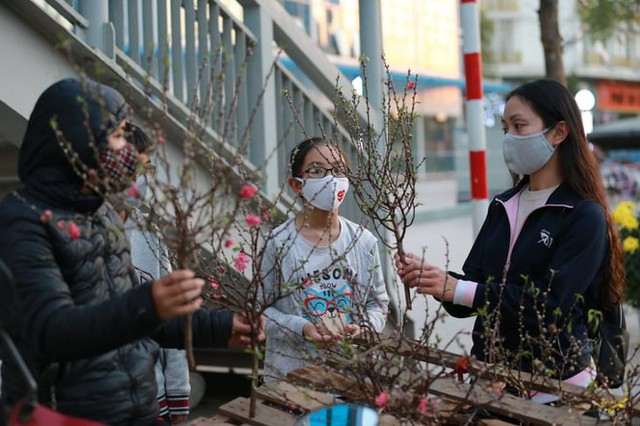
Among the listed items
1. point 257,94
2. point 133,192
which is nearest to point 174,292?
point 133,192

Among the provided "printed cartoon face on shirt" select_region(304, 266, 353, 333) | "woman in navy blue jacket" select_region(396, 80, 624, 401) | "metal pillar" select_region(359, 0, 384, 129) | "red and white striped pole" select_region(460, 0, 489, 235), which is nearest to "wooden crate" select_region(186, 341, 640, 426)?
"woman in navy blue jacket" select_region(396, 80, 624, 401)

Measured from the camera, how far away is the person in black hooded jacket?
74.0 inches

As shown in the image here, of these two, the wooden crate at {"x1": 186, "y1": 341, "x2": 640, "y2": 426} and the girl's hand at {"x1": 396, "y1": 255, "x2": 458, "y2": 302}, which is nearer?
the wooden crate at {"x1": 186, "y1": 341, "x2": 640, "y2": 426}

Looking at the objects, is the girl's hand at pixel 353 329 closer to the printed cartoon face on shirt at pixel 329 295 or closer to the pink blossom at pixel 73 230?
the printed cartoon face on shirt at pixel 329 295

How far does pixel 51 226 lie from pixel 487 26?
39.0m

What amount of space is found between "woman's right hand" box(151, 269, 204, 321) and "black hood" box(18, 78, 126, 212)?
0.35 meters

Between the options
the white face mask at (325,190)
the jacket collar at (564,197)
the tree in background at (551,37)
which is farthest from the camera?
the tree in background at (551,37)

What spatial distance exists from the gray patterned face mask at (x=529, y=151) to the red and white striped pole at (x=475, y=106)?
7.72 feet

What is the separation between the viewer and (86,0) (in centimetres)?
434

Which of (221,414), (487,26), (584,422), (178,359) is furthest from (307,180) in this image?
(487,26)

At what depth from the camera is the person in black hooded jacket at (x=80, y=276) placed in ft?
6.17

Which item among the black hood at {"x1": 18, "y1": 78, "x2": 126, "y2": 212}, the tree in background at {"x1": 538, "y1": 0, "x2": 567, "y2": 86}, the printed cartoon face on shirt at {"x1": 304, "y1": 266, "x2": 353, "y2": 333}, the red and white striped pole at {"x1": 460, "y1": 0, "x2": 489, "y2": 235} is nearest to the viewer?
the black hood at {"x1": 18, "y1": 78, "x2": 126, "y2": 212}

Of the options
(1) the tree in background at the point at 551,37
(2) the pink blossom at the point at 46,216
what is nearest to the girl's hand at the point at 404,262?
(2) the pink blossom at the point at 46,216

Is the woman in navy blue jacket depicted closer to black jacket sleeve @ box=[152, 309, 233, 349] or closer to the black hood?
black jacket sleeve @ box=[152, 309, 233, 349]
